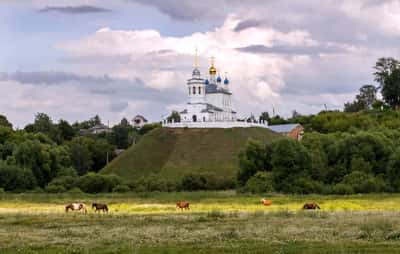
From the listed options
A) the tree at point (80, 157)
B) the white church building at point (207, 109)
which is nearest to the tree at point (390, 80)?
the white church building at point (207, 109)

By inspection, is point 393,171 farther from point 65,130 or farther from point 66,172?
point 65,130

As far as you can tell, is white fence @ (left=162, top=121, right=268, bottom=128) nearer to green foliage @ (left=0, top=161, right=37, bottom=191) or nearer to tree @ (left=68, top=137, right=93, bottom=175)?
tree @ (left=68, top=137, right=93, bottom=175)

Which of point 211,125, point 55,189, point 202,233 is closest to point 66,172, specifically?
point 55,189

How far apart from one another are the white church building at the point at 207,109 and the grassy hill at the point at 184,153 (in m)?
3.22

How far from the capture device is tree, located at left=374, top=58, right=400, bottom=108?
177250 millimetres

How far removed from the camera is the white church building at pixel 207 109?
17138cm

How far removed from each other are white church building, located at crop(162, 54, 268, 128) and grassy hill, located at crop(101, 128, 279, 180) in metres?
3.22

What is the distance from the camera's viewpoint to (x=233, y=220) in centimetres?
4538

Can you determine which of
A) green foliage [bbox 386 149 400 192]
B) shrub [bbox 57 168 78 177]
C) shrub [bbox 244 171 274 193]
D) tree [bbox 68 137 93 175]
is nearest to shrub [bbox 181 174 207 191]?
shrub [bbox 244 171 274 193]

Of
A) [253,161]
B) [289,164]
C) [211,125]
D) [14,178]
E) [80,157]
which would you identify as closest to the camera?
[289,164]

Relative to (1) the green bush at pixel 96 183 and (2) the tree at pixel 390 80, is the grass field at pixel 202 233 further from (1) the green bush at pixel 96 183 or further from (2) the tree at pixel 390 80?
(2) the tree at pixel 390 80

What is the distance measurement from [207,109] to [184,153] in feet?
103

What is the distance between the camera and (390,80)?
178m

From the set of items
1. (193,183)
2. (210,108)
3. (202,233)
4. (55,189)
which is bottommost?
(202,233)
